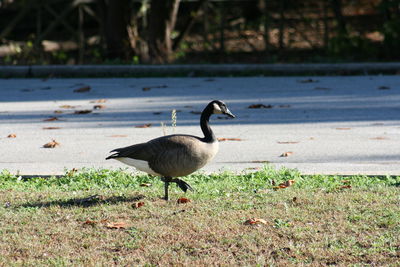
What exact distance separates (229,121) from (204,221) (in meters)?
5.17

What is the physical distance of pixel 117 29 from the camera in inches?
712

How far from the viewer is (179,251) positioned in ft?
14.8

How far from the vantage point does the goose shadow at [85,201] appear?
5.68 metres

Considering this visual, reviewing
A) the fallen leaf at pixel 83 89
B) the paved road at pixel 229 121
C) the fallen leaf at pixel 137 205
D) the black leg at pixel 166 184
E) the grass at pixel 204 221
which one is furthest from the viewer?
the fallen leaf at pixel 83 89

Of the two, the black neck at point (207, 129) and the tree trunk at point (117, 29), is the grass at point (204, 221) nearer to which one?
the black neck at point (207, 129)

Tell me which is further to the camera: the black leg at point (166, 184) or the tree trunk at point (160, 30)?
the tree trunk at point (160, 30)

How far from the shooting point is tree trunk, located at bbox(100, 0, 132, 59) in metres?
17.9

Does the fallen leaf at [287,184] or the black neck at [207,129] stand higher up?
the black neck at [207,129]

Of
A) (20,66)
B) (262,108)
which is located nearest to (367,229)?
(262,108)

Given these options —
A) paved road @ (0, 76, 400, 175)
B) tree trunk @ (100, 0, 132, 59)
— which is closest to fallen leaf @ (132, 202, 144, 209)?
paved road @ (0, 76, 400, 175)

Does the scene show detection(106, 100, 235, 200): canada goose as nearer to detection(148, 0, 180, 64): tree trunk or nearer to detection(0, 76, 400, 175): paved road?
detection(0, 76, 400, 175): paved road

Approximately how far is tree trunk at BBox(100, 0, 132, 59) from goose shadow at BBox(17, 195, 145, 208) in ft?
40.8

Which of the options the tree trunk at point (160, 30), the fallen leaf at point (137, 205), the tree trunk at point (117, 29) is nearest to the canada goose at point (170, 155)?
the fallen leaf at point (137, 205)

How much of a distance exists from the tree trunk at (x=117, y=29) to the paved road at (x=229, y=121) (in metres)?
3.09
